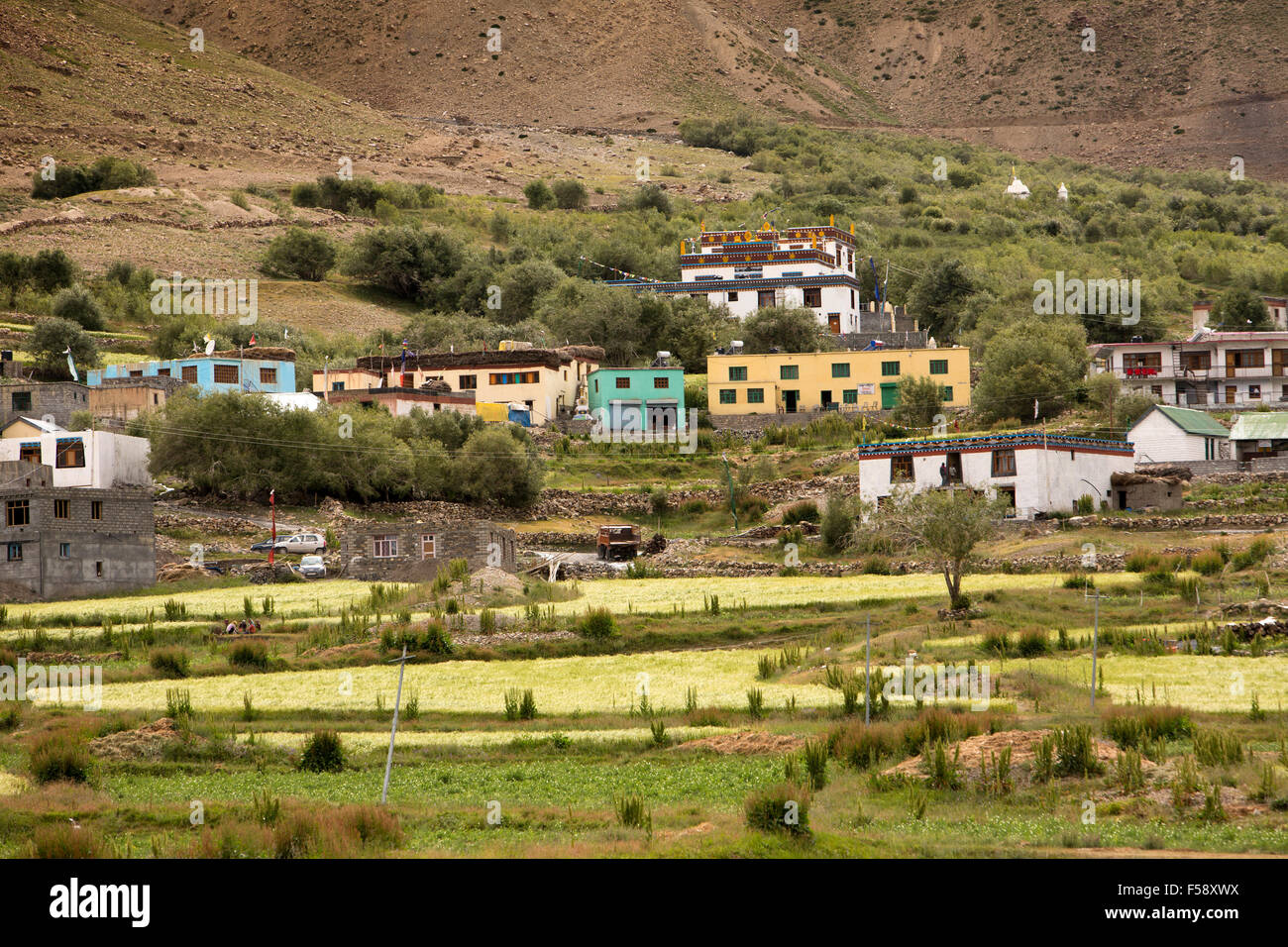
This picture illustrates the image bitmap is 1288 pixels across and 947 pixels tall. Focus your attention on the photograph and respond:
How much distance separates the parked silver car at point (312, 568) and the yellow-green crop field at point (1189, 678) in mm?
24514

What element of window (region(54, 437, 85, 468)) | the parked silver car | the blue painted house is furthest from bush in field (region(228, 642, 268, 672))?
the blue painted house

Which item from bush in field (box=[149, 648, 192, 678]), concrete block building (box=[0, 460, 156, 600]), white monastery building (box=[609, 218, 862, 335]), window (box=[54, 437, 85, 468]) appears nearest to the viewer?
bush in field (box=[149, 648, 192, 678])

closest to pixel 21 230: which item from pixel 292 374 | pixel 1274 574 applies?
pixel 292 374

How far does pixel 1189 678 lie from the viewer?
29609 millimetres

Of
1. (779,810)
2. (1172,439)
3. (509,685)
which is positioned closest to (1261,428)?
(1172,439)

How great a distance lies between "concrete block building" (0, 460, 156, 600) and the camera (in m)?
47.4

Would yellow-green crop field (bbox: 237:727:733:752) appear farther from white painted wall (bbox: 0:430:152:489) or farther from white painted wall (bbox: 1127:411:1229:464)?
white painted wall (bbox: 1127:411:1229:464)

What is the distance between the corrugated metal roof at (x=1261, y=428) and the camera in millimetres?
59969

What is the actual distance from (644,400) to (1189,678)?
145 feet

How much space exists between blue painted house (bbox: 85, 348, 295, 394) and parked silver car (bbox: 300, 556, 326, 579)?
20.4m
